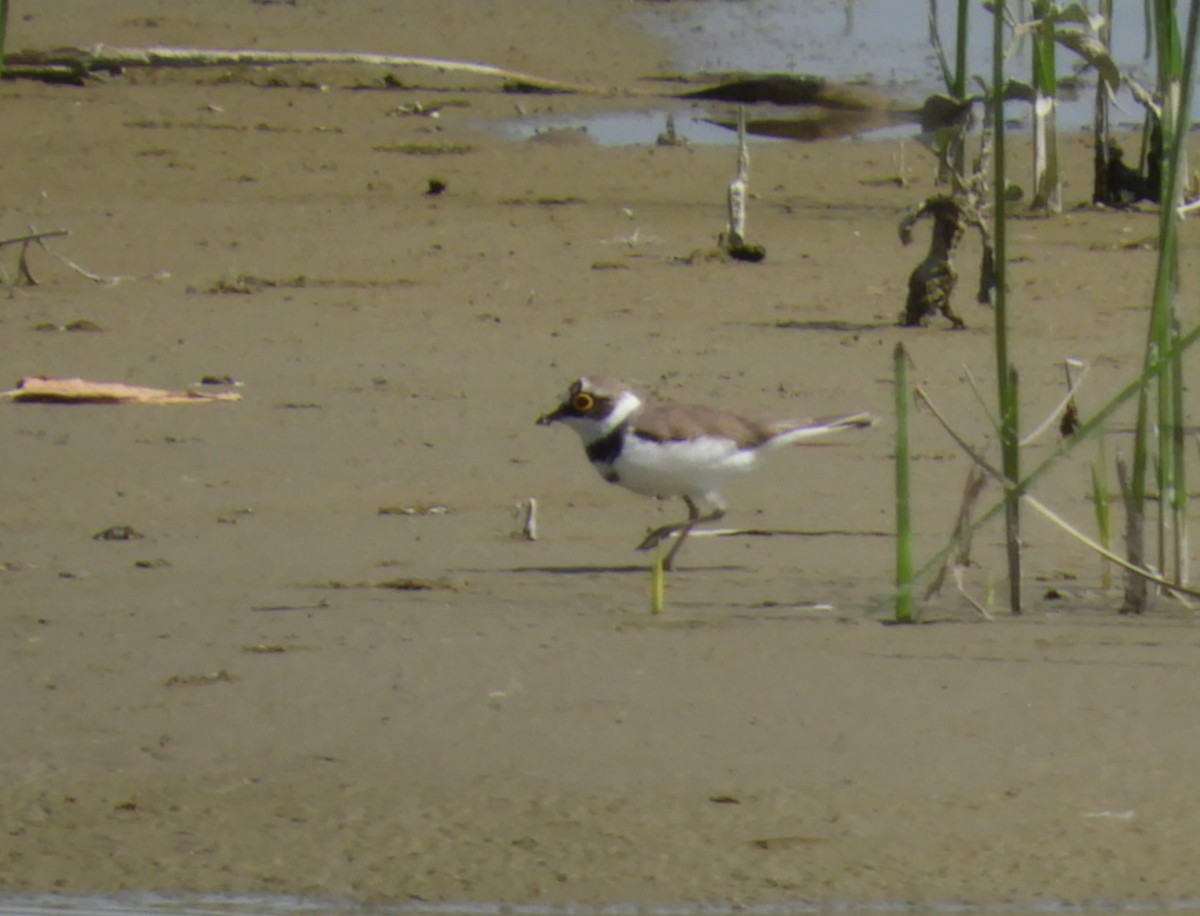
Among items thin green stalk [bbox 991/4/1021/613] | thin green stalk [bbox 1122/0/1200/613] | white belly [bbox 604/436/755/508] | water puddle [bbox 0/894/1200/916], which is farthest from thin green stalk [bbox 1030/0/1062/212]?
water puddle [bbox 0/894/1200/916]

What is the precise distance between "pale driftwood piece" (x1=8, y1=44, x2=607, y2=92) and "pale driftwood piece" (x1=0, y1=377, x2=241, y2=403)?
783 centimetres

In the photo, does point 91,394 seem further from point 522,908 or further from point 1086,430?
point 522,908

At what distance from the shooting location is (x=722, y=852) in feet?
13.8

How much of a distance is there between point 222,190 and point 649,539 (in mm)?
6563

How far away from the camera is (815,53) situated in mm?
19203

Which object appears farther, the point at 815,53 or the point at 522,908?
the point at 815,53

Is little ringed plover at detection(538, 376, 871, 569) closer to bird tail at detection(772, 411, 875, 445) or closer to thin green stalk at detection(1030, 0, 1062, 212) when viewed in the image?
bird tail at detection(772, 411, 875, 445)

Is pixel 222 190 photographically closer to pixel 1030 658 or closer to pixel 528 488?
pixel 528 488

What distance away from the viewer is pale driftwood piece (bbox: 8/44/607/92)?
15797mm

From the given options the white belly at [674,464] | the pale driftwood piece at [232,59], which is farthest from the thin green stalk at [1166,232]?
the pale driftwood piece at [232,59]

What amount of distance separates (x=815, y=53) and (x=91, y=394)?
1201cm

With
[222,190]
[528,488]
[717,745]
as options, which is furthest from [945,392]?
[222,190]

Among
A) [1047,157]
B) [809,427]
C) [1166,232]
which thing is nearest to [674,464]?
[809,427]

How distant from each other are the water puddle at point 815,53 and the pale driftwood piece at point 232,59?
92 centimetres
